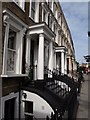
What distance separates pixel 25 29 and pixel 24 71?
2.03 m

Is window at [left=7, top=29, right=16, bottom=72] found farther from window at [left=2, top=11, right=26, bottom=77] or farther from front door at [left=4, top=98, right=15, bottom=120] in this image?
front door at [left=4, top=98, right=15, bottom=120]

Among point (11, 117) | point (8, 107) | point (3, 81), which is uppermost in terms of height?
point (3, 81)

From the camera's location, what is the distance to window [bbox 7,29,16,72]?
7.14 meters

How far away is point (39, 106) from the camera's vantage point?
23.8 feet

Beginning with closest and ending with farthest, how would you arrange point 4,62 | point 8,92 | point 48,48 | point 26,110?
point 4,62 < point 8,92 < point 26,110 < point 48,48

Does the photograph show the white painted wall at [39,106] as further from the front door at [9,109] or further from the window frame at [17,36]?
the window frame at [17,36]

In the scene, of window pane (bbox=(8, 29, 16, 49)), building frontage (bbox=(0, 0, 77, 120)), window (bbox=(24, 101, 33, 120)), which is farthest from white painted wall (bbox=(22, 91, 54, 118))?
window pane (bbox=(8, 29, 16, 49))

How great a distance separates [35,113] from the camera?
7488 millimetres

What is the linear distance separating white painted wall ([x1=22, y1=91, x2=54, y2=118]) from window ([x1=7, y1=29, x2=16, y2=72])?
1.38 meters

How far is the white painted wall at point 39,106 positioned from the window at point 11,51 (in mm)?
1376

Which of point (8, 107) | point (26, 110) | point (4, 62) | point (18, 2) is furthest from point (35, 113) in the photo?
point (18, 2)

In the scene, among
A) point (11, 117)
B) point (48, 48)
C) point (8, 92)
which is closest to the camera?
point (8, 92)

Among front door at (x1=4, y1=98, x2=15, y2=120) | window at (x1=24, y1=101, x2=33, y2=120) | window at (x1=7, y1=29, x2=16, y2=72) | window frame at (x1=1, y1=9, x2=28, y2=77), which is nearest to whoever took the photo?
window frame at (x1=1, y1=9, x2=28, y2=77)

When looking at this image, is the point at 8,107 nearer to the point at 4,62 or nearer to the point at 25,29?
the point at 4,62
